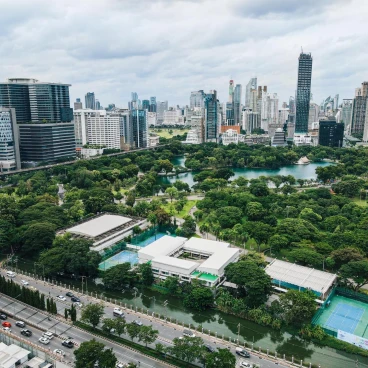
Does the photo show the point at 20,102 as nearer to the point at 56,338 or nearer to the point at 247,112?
the point at 56,338

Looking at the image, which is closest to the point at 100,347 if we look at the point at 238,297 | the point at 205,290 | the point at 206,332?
the point at 206,332

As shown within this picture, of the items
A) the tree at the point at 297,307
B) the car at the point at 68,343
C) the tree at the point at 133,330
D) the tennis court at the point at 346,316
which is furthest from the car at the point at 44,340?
the tennis court at the point at 346,316

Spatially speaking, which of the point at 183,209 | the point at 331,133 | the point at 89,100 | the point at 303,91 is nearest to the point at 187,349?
the point at 183,209

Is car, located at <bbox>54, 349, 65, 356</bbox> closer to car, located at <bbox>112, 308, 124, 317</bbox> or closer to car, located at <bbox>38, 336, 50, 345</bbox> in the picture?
car, located at <bbox>38, 336, 50, 345</bbox>

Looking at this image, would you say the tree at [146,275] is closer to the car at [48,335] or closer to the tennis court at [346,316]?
the car at [48,335]

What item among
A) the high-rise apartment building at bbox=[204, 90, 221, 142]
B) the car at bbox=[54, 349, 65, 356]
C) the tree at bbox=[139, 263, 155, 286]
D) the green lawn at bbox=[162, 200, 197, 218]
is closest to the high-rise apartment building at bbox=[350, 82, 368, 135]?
the high-rise apartment building at bbox=[204, 90, 221, 142]

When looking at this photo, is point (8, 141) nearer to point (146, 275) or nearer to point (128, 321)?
point (146, 275)
